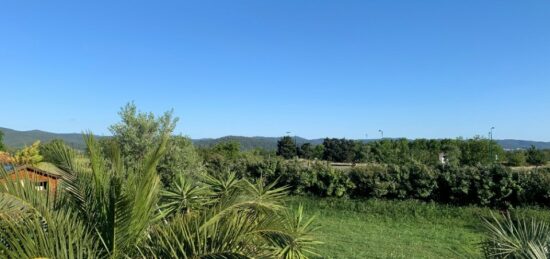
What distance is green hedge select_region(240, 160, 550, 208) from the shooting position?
15031 millimetres

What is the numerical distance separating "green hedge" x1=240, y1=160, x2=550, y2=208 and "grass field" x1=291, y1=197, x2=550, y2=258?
57 centimetres

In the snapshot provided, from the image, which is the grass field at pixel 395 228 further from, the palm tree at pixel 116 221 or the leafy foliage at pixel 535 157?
the leafy foliage at pixel 535 157

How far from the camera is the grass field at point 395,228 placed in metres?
10.0

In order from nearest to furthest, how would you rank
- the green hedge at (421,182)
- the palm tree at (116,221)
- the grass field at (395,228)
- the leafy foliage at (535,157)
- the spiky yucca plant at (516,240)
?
1. the spiky yucca plant at (516,240)
2. the palm tree at (116,221)
3. the grass field at (395,228)
4. the green hedge at (421,182)
5. the leafy foliage at (535,157)

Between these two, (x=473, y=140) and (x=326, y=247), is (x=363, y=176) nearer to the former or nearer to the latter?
(x=326, y=247)

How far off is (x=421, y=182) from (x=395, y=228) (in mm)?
3116

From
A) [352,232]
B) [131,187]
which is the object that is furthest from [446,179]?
[131,187]

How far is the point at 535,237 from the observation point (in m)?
3.18

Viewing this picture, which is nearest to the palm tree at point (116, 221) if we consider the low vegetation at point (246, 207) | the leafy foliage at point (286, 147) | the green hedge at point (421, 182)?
the low vegetation at point (246, 207)

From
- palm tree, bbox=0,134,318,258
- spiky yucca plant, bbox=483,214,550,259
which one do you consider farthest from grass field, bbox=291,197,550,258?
spiky yucca plant, bbox=483,214,550,259

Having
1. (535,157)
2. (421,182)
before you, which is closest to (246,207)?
(421,182)

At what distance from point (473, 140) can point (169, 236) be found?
39669 millimetres

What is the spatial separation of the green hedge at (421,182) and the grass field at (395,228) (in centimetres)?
57

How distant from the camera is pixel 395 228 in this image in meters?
13.7
